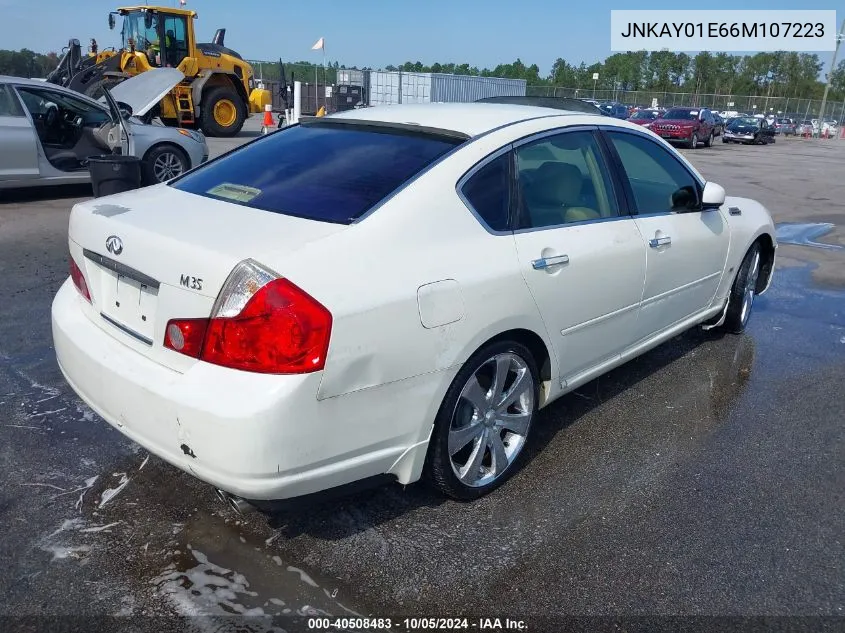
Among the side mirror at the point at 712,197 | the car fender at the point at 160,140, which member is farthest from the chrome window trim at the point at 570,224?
the car fender at the point at 160,140

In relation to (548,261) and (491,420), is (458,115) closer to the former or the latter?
(548,261)

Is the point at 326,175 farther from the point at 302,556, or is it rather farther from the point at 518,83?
the point at 518,83

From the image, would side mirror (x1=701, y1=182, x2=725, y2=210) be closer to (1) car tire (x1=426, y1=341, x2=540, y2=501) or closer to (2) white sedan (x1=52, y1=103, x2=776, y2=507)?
(2) white sedan (x1=52, y1=103, x2=776, y2=507)

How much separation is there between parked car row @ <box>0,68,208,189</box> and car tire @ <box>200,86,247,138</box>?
26.7 feet

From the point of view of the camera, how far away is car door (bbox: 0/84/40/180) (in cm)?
884

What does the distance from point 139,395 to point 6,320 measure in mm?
3172

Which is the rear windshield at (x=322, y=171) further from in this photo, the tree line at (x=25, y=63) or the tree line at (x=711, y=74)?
the tree line at (x=711, y=74)

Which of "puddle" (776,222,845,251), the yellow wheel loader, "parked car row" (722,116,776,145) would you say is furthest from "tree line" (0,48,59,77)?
"parked car row" (722,116,776,145)

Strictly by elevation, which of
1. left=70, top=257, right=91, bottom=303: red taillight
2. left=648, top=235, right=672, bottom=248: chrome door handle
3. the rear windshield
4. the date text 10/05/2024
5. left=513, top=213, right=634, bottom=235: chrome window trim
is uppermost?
the rear windshield

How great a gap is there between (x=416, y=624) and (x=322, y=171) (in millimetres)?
1849

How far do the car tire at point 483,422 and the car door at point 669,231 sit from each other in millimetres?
1023

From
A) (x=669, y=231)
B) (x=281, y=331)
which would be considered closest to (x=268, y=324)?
(x=281, y=331)

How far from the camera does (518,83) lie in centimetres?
4175

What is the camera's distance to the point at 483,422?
3096 millimetres
